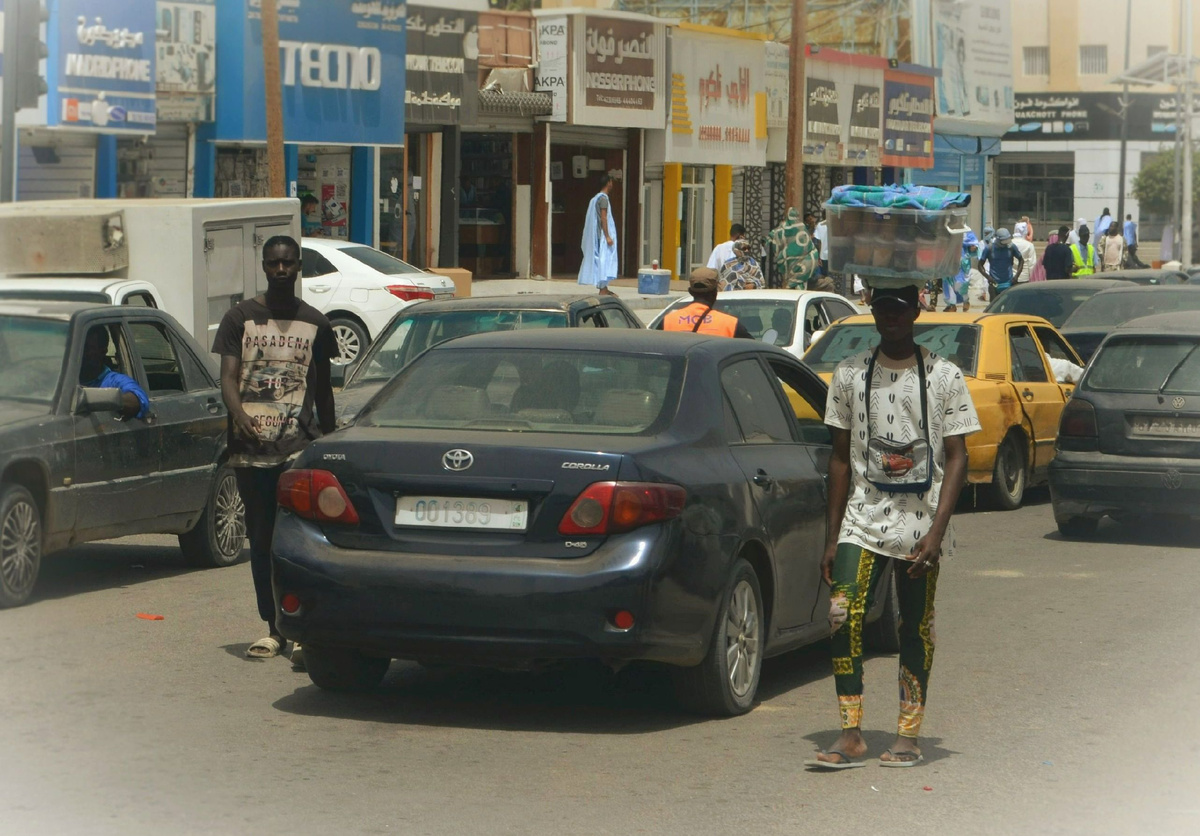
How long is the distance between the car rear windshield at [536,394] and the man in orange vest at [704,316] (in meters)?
4.38

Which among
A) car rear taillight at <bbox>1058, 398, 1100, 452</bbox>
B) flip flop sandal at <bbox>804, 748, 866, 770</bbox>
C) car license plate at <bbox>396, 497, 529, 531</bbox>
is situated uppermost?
car license plate at <bbox>396, 497, 529, 531</bbox>

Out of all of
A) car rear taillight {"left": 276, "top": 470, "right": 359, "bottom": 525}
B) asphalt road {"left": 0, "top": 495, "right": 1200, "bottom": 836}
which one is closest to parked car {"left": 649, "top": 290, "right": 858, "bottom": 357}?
asphalt road {"left": 0, "top": 495, "right": 1200, "bottom": 836}

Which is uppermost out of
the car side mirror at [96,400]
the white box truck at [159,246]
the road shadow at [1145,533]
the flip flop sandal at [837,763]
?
the white box truck at [159,246]

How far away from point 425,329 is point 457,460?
21.5 feet

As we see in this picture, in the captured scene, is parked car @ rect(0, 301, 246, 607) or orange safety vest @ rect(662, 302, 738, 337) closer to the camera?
parked car @ rect(0, 301, 246, 607)

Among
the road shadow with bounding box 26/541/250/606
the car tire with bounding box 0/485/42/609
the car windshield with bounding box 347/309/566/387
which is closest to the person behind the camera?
the car tire with bounding box 0/485/42/609

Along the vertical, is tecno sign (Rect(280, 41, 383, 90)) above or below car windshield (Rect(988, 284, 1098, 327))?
above

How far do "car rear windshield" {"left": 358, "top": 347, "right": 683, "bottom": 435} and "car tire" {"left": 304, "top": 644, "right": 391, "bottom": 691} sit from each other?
35.6 inches

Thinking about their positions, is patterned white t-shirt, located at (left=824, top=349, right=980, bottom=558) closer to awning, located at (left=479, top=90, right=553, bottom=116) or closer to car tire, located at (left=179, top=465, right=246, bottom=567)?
car tire, located at (left=179, top=465, right=246, bottom=567)

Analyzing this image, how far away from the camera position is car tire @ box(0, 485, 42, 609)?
9281mm

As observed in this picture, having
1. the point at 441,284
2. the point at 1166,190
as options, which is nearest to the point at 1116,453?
the point at 441,284

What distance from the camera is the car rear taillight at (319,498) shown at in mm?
6902

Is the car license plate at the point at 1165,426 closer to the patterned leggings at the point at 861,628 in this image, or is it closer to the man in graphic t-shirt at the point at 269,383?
the man in graphic t-shirt at the point at 269,383

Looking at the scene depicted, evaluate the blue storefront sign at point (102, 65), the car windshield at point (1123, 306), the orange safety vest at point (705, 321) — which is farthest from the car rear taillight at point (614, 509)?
the blue storefront sign at point (102, 65)
